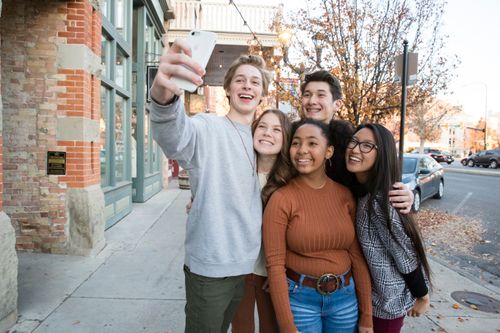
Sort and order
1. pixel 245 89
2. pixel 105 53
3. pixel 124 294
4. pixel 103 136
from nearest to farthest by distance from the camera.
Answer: pixel 245 89 < pixel 124 294 < pixel 103 136 < pixel 105 53

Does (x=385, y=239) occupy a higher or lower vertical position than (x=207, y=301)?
higher

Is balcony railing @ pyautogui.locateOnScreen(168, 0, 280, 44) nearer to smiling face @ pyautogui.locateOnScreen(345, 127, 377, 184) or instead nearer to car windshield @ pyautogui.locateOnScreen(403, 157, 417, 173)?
car windshield @ pyautogui.locateOnScreen(403, 157, 417, 173)

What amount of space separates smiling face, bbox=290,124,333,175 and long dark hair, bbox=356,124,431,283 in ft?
0.89

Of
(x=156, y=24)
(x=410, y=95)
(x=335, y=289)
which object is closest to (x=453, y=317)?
(x=335, y=289)

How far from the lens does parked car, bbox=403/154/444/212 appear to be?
8.91 meters

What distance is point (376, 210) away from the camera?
6.25 feet

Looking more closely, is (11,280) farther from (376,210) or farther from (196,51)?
(376,210)

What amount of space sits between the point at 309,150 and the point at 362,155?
0.29m

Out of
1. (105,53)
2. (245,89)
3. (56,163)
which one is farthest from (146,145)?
(245,89)

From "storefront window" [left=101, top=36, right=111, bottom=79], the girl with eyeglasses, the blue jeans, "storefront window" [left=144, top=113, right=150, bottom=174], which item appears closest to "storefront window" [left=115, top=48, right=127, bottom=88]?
"storefront window" [left=101, top=36, right=111, bottom=79]

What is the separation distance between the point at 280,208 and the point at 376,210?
1.68 ft

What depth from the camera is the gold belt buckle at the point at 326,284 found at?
6.18ft

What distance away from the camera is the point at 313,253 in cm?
192

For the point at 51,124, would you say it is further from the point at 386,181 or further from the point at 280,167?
the point at 386,181
